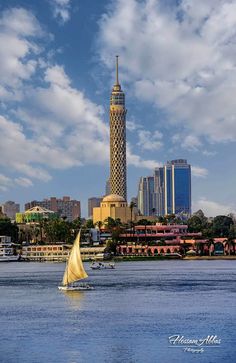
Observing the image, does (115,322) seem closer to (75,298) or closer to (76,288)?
(75,298)

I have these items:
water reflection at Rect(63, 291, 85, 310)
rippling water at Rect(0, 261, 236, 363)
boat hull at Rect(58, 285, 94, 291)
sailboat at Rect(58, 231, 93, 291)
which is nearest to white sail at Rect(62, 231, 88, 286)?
sailboat at Rect(58, 231, 93, 291)

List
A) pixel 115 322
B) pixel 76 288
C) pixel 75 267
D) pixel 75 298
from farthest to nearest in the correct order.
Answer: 1. pixel 75 267
2. pixel 76 288
3. pixel 75 298
4. pixel 115 322

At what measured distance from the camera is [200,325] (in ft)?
209

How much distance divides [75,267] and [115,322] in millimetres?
33250

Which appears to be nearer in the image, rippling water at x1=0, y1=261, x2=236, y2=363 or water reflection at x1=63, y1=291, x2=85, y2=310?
rippling water at x1=0, y1=261, x2=236, y2=363

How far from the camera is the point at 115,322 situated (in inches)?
2653

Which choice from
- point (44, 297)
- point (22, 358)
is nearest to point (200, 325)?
point (22, 358)

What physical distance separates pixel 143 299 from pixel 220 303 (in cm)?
A: 883

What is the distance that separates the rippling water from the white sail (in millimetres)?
2119

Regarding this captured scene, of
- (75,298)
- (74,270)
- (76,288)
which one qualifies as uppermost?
(74,270)

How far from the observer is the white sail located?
99438mm

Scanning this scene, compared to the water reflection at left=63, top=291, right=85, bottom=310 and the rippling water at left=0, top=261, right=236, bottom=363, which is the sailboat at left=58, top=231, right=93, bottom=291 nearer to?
the rippling water at left=0, top=261, right=236, bottom=363

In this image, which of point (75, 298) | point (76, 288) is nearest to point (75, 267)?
point (76, 288)

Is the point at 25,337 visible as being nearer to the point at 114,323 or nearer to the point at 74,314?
the point at 114,323
